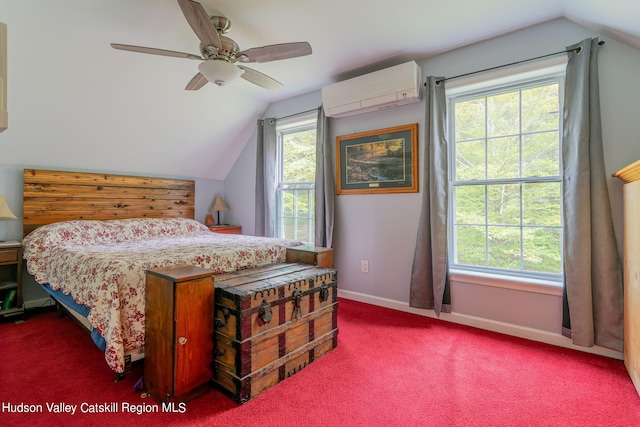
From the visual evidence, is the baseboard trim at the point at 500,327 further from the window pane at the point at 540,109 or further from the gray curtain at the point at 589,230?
the window pane at the point at 540,109

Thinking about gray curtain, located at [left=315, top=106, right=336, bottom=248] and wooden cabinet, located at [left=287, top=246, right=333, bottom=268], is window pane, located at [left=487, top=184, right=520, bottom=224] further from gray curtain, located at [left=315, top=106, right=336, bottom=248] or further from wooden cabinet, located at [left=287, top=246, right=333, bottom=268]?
gray curtain, located at [left=315, top=106, right=336, bottom=248]

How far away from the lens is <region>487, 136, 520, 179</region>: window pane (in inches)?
103

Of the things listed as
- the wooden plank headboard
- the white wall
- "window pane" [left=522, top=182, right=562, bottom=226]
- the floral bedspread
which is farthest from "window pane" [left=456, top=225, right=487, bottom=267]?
the wooden plank headboard

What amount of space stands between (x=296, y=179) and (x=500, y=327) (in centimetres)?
275

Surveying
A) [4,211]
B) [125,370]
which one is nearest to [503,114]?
[125,370]

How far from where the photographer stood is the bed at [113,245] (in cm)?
176

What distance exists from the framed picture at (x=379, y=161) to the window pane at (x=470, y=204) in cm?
41

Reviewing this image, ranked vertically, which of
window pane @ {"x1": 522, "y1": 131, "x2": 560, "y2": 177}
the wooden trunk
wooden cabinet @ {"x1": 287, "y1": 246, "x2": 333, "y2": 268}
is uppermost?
window pane @ {"x1": 522, "y1": 131, "x2": 560, "y2": 177}

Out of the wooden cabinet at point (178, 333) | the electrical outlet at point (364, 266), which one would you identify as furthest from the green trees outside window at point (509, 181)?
the wooden cabinet at point (178, 333)

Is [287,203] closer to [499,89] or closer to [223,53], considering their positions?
[223,53]

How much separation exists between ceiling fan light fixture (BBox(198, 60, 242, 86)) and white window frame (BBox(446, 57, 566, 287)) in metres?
1.89

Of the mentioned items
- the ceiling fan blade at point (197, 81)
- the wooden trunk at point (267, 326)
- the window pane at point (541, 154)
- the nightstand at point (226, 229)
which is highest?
the ceiling fan blade at point (197, 81)

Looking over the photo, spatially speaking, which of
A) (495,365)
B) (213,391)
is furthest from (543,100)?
→ (213,391)

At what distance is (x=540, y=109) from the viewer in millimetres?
2523
